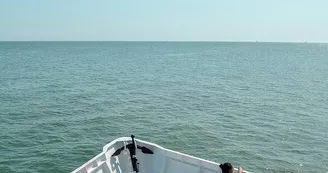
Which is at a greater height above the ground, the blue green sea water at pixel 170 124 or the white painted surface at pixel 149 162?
the blue green sea water at pixel 170 124

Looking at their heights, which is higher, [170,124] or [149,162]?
[170,124]

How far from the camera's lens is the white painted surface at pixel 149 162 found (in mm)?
12711

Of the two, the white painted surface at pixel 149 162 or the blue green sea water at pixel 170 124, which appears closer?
the white painted surface at pixel 149 162

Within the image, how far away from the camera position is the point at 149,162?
14.2 metres

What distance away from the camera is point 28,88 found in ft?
156

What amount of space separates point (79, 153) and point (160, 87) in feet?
97.8

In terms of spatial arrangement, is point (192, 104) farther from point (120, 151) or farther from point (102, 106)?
point (120, 151)

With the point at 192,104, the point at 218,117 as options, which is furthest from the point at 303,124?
the point at 192,104

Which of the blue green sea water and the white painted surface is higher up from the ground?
the blue green sea water

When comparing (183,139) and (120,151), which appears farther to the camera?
(183,139)

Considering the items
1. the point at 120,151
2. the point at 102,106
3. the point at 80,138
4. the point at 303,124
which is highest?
the point at 102,106

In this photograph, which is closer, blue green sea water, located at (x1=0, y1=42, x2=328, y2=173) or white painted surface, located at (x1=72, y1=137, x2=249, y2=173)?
white painted surface, located at (x1=72, y1=137, x2=249, y2=173)

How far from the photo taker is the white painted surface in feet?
41.7

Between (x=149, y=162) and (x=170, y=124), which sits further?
(x=170, y=124)
